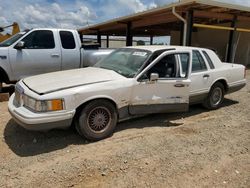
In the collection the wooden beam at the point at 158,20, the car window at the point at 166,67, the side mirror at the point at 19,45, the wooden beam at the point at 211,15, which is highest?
the wooden beam at the point at 211,15

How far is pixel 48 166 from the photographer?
338 centimetres

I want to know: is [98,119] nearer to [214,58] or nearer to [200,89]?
[200,89]

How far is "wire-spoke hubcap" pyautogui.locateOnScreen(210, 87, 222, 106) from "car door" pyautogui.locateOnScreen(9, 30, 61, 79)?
470cm

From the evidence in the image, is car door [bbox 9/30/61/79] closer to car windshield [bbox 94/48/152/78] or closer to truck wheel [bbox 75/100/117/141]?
car windshield [bbox 94/48/152/78]

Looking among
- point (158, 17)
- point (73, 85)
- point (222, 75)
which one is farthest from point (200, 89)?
point (158, 17)

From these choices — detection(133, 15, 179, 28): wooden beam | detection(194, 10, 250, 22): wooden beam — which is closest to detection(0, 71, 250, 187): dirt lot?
detection(194, 10, 250, 22): wooden beam

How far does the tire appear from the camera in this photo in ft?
20.1

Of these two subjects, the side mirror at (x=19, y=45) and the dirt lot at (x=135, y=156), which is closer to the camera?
the dirt lot at (x=135, y=156)

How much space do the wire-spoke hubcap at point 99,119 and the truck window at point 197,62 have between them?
2.47 m

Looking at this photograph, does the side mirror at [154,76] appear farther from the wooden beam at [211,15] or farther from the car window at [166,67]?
the wooden beam at [211,15]

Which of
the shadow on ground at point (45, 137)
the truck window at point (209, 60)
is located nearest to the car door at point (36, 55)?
the shadow on ground at point (45, 137)

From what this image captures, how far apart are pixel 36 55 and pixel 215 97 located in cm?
526

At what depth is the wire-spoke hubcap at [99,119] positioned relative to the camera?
13.6 ft

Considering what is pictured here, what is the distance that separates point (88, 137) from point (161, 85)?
1755 mm
